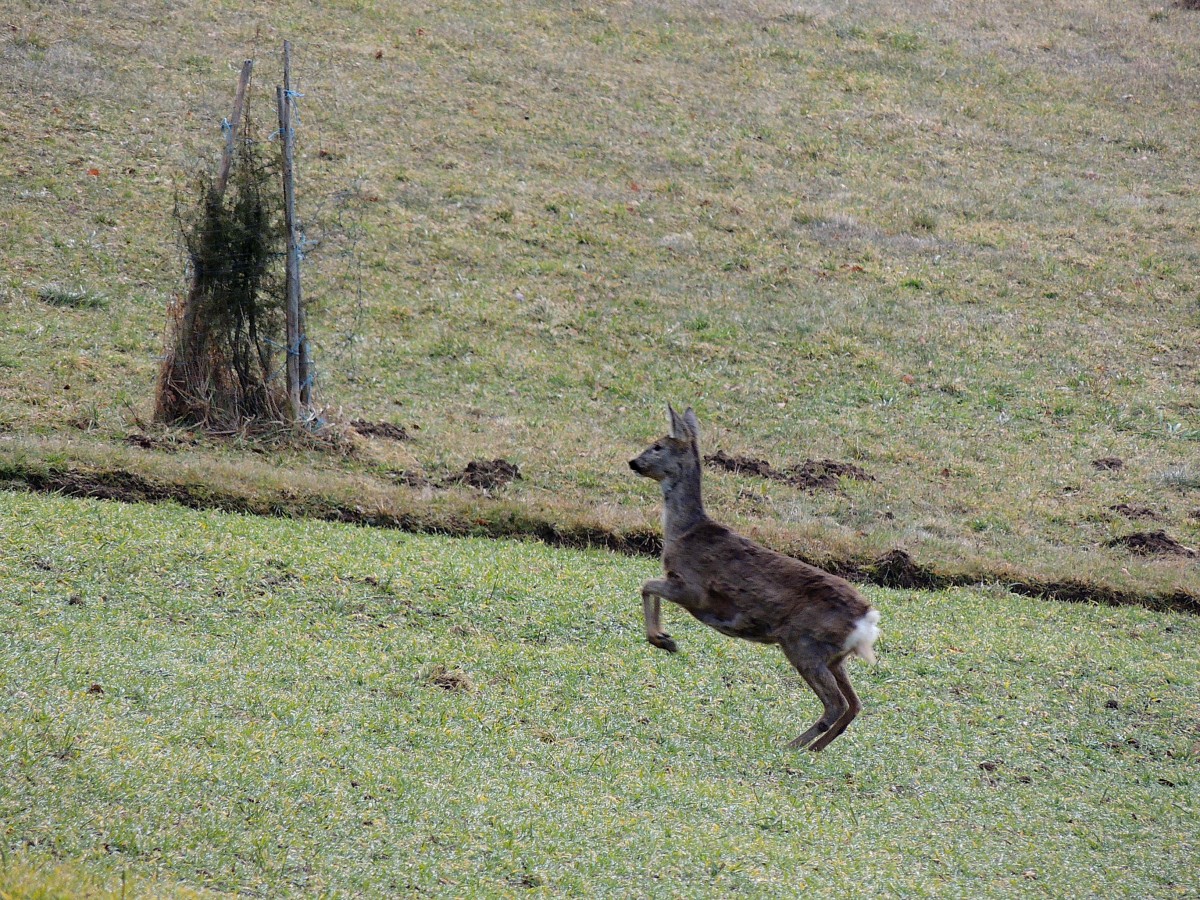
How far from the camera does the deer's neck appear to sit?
30.1 feet

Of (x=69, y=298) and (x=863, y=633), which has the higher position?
(x=863, y=633)

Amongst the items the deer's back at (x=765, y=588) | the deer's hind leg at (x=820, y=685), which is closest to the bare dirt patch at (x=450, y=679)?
the deer's back at (x=765, y=588)

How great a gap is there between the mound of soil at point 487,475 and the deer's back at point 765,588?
5.93 metres

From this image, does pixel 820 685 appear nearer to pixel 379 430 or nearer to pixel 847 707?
pixel 847 707

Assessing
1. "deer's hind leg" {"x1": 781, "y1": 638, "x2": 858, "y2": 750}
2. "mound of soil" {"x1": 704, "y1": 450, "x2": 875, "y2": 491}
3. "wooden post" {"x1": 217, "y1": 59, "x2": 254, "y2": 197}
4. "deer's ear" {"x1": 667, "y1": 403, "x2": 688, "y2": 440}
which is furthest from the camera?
"mound of soil" {"x1": 704, "y1": 450, "x2": 875, "y2": 491}

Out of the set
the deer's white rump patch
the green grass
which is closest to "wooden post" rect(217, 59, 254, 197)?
the green grass

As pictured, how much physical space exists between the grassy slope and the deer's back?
4877 millimetres

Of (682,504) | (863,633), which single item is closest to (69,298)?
(682,504)

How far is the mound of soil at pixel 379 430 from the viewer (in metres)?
15.7

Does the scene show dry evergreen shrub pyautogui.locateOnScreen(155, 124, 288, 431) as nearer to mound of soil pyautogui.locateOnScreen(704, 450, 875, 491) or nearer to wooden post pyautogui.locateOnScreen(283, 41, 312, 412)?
wooden post pyautogui.locateOnScreen(283, 41, 312, 412)

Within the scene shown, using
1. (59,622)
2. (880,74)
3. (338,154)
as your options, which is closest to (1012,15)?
(880,74)

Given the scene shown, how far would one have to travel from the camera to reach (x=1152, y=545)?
615 inches

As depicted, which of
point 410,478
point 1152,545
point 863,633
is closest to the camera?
point 863,633

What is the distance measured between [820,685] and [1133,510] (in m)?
9.89
